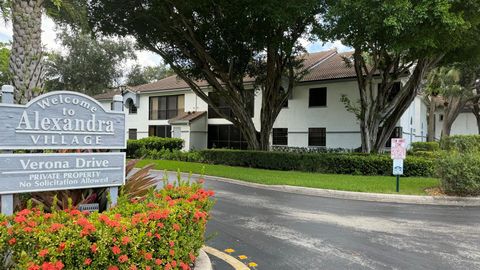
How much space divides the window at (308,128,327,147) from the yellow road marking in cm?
2204

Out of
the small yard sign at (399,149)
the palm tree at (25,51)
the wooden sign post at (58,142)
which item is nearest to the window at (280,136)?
the small yard sign at (399,149)

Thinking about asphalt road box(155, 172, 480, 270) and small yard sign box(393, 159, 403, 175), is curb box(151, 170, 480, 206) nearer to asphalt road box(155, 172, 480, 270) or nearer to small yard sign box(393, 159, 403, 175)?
asphalt road box(155, 172, 480, 270)

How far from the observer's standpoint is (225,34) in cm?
2003

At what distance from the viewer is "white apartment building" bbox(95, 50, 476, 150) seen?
26172 millimetres

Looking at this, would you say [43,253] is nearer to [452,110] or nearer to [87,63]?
[452,110]

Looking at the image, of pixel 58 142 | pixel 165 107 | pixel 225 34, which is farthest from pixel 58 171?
pixel 165 107

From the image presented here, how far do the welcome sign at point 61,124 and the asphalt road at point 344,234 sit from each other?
6.43 feet

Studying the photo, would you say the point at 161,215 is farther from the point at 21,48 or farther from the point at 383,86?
the point at 383,86

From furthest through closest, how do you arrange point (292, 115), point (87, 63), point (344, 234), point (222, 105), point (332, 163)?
point (87, 63), point (222, 105), point (292, 115), point (332, 163), point (344, 234)

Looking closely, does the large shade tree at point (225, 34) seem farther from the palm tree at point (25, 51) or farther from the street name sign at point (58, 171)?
the street name sign at point (58, 171)

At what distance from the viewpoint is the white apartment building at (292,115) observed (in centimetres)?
2617

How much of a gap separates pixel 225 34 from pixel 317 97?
399 inches

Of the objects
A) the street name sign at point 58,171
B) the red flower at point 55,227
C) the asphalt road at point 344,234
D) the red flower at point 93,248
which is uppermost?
the street name sign at point 58,171

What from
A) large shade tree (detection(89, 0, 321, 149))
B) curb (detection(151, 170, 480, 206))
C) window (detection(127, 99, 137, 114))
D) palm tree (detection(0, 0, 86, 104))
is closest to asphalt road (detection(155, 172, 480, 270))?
curb (detection(151, 170, 480, 206))
